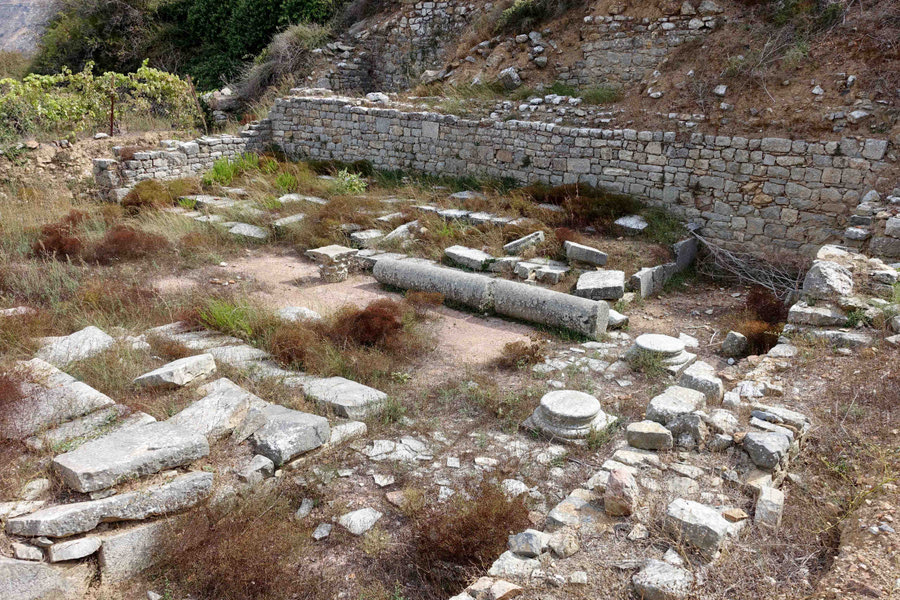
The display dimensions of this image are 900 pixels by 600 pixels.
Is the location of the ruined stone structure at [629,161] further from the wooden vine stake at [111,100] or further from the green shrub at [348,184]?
the wooden vine stake at [111,100]

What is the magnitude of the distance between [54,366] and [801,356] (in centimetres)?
736

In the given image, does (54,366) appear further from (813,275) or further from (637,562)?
(813,275)

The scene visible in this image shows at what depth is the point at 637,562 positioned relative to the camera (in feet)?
12.5

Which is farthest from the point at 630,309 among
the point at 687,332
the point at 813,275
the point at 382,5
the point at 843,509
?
the point at 382,5

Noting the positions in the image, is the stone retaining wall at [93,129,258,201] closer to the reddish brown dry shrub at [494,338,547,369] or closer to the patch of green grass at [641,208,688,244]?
the patch of green grass at [641,208,688,244]

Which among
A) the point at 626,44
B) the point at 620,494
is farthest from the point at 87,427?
the point at 626,44

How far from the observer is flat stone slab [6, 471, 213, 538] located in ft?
13.1

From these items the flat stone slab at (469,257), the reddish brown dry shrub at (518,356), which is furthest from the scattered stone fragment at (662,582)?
the flat stone slab at (469,257)

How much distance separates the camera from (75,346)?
22.4 ft

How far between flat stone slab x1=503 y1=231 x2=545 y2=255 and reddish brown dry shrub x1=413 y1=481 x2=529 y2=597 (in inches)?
242

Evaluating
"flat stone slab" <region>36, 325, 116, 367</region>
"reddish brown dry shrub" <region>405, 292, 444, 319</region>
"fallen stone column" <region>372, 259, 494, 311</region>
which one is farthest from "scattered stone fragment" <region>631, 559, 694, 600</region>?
"flat stone slab" <region>36, 325, 116, 367</region>

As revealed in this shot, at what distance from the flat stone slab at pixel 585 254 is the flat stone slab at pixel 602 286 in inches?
20.3

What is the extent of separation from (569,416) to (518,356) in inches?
64.9

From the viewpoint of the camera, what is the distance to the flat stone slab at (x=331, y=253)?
10.4 m
